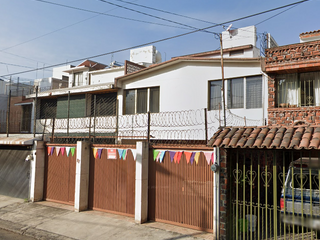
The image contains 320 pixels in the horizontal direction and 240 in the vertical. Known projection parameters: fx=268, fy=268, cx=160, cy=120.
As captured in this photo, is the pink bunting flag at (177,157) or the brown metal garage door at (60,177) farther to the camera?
the brown metal garage door at (60,177)

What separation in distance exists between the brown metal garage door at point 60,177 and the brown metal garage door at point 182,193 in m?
3.74

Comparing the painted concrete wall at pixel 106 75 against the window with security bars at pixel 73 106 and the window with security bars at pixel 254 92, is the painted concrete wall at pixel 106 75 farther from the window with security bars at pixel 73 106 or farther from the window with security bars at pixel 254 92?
the window with security bars at pixel 254 92

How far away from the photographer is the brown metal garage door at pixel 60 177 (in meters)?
10.4

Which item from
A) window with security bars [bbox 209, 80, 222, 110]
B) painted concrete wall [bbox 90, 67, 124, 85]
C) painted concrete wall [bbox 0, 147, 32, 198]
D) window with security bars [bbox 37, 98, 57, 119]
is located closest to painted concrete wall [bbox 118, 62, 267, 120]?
window with security bars [bbox 209, 80, 222, 110]

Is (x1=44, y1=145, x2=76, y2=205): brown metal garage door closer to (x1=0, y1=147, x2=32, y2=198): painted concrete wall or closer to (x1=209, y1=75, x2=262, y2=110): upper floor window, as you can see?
(x1=0, y1=147, x2=32, y2=198): painted concrete wall

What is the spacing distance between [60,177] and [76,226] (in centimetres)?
308

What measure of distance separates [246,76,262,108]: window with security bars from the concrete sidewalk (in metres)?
7.06

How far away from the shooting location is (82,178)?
9.68 meters

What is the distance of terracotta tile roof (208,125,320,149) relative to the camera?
5121mm

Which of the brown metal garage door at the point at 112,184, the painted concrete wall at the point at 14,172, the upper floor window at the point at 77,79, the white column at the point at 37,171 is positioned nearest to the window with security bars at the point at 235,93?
the brown metal garage door at the point at 112,184

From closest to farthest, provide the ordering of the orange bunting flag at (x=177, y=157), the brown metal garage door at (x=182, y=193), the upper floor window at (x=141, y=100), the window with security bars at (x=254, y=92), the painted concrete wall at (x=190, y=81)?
the brown metal garage door at (x=182, y=193)
the orange bunting flag at (x=177, y=157)
the window with security bars at (x=254, y=92)
the painted concrete wall at (x=190, y=81)
the upper floor window at (x=141, y=100)

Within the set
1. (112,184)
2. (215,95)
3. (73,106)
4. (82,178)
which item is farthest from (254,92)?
(73,106)

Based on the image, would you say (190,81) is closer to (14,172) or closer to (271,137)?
(271,137)

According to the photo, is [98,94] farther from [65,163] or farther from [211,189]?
[211,189]
